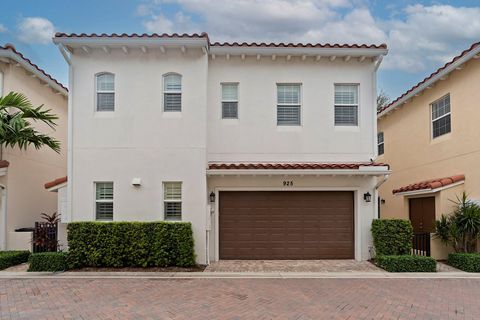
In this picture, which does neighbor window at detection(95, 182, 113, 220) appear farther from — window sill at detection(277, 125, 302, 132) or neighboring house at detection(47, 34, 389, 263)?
window sill at detection(277, 125, 302, 132)

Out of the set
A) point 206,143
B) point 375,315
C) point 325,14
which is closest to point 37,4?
point 206,143

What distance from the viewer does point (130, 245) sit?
10977 mm

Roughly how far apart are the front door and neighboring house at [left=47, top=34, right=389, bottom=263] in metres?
2.76

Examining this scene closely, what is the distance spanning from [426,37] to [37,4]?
69.8 ft

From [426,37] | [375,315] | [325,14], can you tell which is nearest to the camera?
[375,315]

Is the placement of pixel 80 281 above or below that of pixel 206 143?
below

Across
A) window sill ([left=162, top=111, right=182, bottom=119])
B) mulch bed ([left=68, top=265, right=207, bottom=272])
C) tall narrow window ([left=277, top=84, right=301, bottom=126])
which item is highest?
tall narrow window ([left=277, top=84, right=301, bottom=126])

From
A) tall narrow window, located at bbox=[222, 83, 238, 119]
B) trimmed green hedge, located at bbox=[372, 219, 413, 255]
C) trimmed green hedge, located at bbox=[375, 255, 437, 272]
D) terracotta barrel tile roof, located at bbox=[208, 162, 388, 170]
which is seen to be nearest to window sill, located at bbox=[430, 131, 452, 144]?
terracotta barrel tile roof, located at bbox=[208, 162, 388, 170]

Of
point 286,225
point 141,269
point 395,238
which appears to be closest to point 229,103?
point 286,225

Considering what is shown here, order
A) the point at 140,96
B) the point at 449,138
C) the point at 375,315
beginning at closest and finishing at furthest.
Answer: the point at 375,315, the point at 140,96, the point at 449,138

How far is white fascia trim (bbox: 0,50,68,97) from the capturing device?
1281 cm

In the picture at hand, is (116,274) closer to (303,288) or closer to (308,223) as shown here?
(303,288)

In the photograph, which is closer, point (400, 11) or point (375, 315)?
point (375, 315)

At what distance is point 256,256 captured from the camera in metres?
12.6
